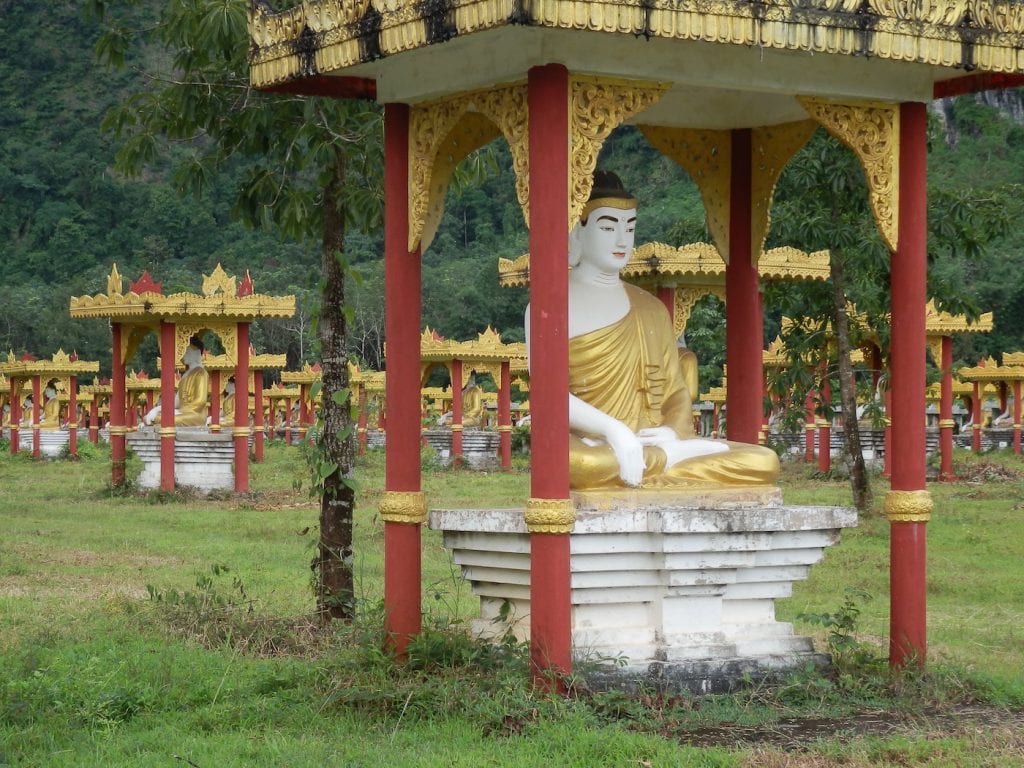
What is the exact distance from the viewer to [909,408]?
29.6ft

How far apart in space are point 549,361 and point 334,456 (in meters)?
3.31

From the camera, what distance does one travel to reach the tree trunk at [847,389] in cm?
1909

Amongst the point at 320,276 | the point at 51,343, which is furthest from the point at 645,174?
the point at 320,276

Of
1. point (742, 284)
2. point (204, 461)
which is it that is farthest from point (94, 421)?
point (742, 284)

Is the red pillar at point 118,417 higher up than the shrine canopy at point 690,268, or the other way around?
the shrine canopy at point 690,268

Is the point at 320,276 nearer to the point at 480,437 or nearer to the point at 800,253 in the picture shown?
the point at 800,253

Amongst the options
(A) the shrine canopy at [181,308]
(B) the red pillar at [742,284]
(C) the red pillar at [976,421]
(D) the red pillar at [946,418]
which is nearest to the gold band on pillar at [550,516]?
(B) the red pillar at [742,284]

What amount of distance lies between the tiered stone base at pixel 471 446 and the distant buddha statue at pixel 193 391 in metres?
8.01

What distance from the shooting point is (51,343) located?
64.2 meters

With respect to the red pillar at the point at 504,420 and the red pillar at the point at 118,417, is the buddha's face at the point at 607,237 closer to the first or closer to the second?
the red pillar at the point at 118,417

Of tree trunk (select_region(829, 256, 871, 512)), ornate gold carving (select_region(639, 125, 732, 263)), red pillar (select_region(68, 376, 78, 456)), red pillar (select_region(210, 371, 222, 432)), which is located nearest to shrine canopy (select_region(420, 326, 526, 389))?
red pillar (select_region(210, 371, 222, 432))

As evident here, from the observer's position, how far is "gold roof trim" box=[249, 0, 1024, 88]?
Result: 7.50 metres

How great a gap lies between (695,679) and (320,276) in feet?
13.7

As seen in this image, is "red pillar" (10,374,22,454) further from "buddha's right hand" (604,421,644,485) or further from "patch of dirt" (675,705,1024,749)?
"patch of dirt" (675,705,1024,749)
